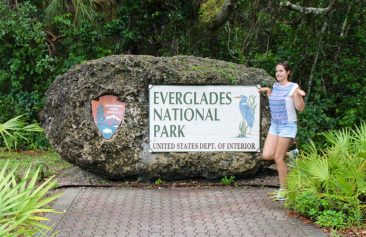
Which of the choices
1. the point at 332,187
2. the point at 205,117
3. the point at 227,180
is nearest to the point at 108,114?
the point at 205,117

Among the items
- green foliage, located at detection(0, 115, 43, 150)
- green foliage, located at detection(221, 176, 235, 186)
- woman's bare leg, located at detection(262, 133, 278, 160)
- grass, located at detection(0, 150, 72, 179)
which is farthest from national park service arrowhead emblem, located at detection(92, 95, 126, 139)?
woman's bare leg, located at detection(262, 133, 278, 160)

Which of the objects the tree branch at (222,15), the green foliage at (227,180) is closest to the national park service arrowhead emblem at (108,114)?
the green foliage at (227,180)

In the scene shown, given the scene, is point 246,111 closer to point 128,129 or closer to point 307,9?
point 128,129

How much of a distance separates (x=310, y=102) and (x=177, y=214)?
23.0 ft

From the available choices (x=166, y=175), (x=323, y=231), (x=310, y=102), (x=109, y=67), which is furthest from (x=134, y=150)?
(x=310, y=102)

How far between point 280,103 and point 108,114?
8.83 ft

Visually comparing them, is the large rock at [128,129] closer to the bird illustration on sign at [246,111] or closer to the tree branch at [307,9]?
the bird illustration on sign at [246,111]

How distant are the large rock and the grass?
1.16 metres

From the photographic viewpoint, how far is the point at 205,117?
9.51 meters

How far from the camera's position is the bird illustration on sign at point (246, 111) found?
9523 mm

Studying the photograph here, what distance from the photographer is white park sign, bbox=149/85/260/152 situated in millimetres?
9406

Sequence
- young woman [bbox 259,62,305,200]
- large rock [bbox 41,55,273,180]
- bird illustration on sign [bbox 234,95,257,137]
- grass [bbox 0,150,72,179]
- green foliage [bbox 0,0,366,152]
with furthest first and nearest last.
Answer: green foliage [bbox 0,0,366,152] < grass [bbox 0,150,72,179] < bird illustration on sign [bbox 234,95,257,137] < large rock [bbox 41,55,273,180] < young woman [bbox 259,62,305,200]

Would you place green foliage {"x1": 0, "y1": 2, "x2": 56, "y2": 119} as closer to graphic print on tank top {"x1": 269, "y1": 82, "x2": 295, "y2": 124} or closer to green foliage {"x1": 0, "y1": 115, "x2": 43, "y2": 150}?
green foliage {"x1": 0, "y1": 115, "x2": 43, "y2": 150}

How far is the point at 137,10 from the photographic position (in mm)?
14938
